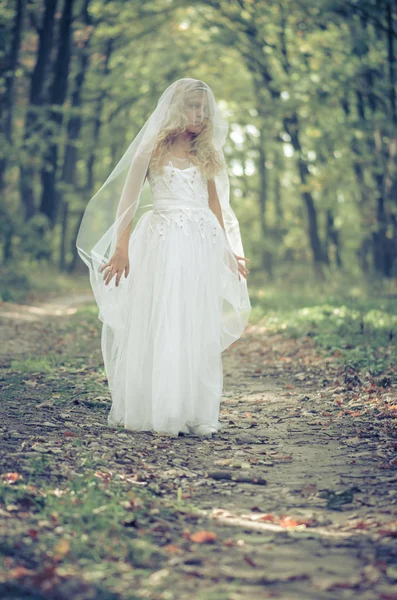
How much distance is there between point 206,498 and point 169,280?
6.37ft

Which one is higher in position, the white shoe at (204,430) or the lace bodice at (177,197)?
the lace bodice at (177,197)

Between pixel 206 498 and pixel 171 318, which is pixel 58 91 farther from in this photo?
pixel 206 498

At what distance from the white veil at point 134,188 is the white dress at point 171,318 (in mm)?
111

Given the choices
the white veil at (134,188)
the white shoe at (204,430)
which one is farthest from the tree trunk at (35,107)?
the white shoe at (204,430)

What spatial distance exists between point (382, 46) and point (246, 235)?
2035 cm

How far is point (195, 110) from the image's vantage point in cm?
567

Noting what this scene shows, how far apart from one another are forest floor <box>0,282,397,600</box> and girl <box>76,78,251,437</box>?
0.28 metres

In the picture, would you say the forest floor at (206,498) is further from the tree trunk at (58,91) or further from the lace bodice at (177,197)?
the tree trunk at (58,91)

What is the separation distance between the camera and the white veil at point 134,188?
5.66 metres

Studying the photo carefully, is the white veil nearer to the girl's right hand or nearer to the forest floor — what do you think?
the girl's right hand

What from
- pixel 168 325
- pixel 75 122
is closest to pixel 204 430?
pixel 168 325

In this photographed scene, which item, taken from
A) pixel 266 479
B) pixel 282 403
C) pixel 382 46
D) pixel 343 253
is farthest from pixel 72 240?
pixel 266 479

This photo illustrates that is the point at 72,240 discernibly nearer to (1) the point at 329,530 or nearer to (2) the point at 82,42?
(2) the point at 82,42

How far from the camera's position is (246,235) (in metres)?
37.8
